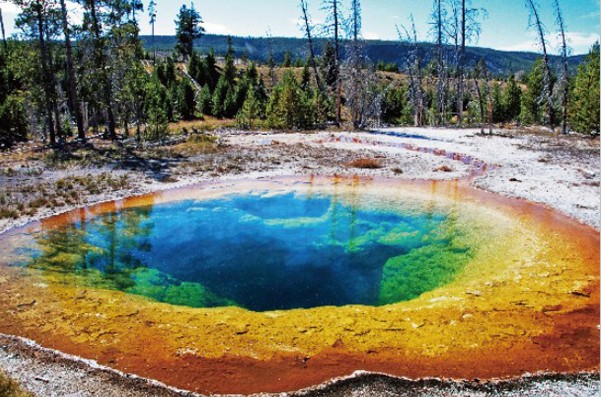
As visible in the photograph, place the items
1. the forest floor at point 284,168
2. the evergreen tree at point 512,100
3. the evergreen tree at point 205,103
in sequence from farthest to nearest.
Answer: the evergreen tree at point 205,103, the evergreen tree at point 512,100, the forest floor at point 284,168

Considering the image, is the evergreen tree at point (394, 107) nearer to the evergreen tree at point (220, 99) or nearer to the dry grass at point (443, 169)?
the evergreen tree at point (220, 99)

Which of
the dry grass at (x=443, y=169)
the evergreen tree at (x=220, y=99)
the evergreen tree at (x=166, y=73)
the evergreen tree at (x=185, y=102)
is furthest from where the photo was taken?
the evergreen tree at (x=166, y=73)

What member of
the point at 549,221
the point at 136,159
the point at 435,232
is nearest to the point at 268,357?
the point at 435,232

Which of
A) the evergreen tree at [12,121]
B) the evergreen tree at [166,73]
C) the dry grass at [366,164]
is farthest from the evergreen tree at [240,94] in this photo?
the dry grass at [366,164]

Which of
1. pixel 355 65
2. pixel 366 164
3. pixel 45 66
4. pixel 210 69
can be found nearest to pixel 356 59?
pixel 355 65

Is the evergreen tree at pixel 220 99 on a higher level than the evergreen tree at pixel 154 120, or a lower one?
higher

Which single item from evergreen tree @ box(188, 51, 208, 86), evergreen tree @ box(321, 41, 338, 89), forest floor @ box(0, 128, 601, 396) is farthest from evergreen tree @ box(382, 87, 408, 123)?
evergreen tree @ box(188, 51, 208, 86)
